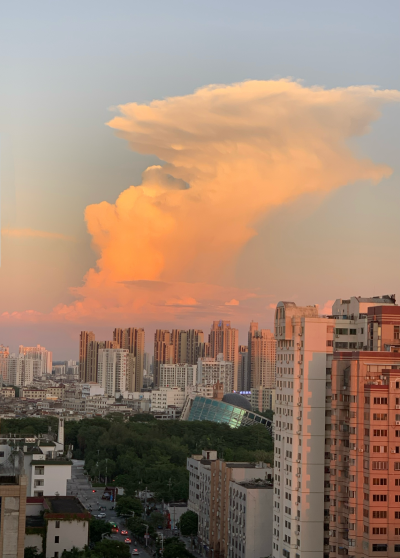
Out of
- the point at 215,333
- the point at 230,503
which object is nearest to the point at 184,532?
the point at 230,503

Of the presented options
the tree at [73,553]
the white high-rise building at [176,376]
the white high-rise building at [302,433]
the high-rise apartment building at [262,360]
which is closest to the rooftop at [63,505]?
the tree at [73,553]

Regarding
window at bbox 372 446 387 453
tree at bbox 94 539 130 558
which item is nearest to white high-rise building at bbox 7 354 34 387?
tree at bbox 94 539 130 558

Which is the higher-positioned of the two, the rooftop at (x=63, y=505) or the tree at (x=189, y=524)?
the rooftop at (x=63, y=505)

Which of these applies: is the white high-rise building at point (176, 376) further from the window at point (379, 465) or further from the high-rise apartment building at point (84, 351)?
the window at point (379, 465)

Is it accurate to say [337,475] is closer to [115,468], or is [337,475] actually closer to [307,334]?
[307,334]

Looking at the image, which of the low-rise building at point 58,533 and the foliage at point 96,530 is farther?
the foliage at point 96,530

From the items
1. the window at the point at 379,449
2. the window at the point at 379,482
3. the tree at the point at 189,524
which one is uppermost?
the window at the point at 379,449

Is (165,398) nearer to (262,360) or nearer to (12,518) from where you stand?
(262,360)
